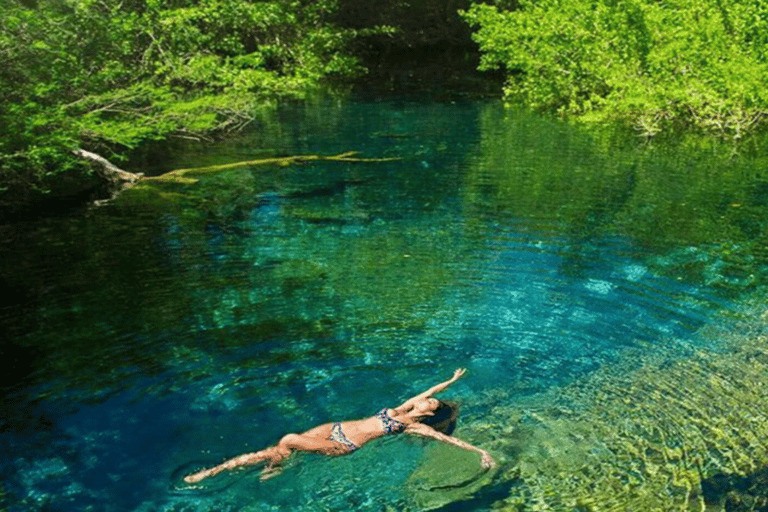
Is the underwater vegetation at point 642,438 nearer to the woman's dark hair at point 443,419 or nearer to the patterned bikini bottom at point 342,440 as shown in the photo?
the woman's dark hair at point 443,419

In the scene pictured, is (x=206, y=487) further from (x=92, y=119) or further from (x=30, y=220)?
(x=92, y=119)

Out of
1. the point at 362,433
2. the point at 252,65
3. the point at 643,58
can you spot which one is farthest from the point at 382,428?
the point at 643,58

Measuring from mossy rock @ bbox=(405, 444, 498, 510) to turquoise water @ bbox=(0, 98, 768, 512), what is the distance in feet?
0.62

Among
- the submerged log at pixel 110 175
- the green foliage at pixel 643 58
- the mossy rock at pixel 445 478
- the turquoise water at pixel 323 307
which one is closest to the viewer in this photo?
the mossy rock at pixel 445 478

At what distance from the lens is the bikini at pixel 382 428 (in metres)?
8.37

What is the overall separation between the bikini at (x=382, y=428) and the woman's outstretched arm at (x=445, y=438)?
12cm

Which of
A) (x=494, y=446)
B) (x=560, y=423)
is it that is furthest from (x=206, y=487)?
(x=560, y=423)

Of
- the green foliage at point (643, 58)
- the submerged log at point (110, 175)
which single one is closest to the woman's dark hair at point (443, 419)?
the submerged log at point (110, 175)

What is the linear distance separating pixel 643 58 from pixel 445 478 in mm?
24131

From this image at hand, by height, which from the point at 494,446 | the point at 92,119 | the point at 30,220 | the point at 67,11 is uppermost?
the point at 67,11

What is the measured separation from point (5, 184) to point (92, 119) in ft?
8.13

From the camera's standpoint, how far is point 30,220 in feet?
55.6

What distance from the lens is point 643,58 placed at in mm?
28344

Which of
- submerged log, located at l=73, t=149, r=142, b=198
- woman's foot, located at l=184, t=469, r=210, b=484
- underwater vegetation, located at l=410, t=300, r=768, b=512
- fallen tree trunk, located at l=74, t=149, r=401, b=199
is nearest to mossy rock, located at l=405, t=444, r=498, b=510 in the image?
underwater vegetation, located at l=410, t=300, r=768, b=512
